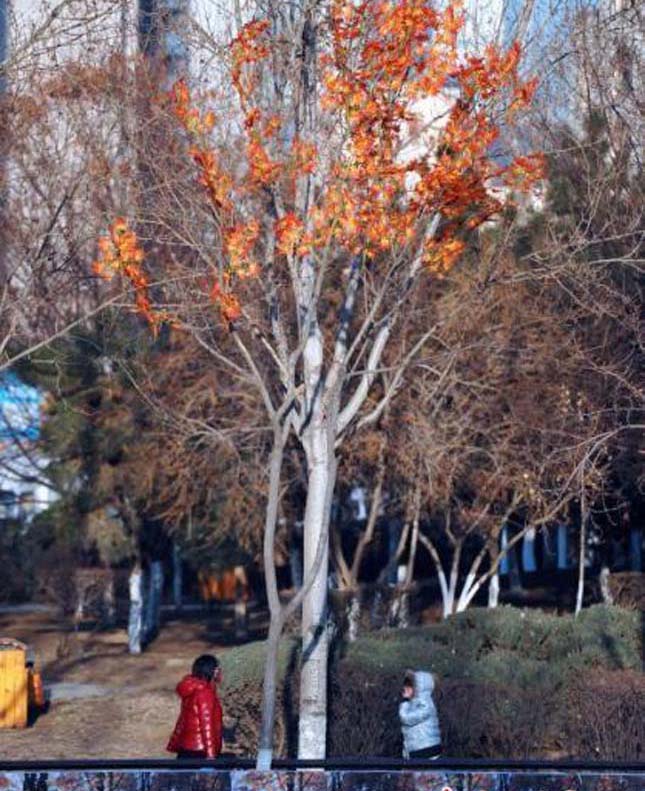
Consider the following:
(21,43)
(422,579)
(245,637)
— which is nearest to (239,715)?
(21,43)

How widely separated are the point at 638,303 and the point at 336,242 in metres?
5.40

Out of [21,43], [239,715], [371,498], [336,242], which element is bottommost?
[239,715]

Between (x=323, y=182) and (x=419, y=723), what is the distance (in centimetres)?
476

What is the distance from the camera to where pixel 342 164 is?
1260cm

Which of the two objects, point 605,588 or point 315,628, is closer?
point 315,628

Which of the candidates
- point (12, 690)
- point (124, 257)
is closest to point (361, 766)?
point (124, 257)

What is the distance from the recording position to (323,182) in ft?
43.0

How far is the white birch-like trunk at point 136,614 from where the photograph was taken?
23.5 meters

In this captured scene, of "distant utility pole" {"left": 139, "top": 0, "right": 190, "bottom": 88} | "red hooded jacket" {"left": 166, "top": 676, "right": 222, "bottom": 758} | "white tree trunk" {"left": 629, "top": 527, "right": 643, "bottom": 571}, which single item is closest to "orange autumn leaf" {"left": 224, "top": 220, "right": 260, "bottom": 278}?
"distant utility pole" {"left": 139, "top": 0, "right": 190, "bottom": 88}

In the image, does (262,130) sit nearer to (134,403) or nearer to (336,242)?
(336,242)

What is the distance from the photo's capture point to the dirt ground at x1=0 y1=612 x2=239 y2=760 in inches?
632

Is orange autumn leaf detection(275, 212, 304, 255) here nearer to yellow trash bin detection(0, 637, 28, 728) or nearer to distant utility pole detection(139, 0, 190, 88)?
distant utility pole detection(139, 0, 190, 88)

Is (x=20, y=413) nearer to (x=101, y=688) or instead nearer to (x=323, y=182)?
(x=101, y=688)

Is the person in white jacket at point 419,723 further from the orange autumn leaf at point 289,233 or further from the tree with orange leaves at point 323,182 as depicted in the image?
the orange autumn leaf at point 289,233
